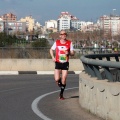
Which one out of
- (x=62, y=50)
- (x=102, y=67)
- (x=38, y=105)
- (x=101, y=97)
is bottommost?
(x=38, y=105)

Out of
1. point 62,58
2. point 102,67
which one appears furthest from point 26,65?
point 102,67

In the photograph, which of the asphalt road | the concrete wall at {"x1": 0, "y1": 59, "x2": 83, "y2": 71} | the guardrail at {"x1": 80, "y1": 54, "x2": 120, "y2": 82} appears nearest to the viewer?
the guardrail at {"x1": 80, "y1": 54, "x2": 120, "y2": 82}

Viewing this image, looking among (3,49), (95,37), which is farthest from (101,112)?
(95,37)

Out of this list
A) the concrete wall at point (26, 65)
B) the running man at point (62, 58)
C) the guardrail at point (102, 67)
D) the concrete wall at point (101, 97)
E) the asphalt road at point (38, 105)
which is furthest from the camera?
the concrete wall at point (26, 65)

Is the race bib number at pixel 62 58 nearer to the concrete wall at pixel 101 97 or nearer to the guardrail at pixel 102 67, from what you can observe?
the guardrail at pixel 102 67

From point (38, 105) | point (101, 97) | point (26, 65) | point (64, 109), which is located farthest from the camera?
point (26, 65)

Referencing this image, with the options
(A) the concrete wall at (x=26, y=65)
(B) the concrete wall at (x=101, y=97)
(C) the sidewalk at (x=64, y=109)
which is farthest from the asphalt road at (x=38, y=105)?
(A) the concrete wall at (x=26, y=65)

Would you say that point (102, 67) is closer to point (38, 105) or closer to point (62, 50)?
point (38, 105)

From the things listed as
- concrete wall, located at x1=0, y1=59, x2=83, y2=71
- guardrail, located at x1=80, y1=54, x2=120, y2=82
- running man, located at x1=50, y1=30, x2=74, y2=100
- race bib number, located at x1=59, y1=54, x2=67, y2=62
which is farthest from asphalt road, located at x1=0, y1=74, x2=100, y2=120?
concrete wall, located at x1=0, y1=59, x2=83, y2=71

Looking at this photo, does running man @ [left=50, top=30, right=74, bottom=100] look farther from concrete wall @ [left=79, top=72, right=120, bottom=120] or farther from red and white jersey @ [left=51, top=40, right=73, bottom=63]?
concrete wall @ [left=79, top=72, right=120, bottom=120]

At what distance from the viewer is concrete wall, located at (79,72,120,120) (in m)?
8.49

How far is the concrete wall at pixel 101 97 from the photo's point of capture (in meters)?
8.49

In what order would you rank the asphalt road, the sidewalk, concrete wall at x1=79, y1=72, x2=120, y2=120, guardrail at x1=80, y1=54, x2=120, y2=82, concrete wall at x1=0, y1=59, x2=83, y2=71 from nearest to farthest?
concrete wall at x1=79, y1=72, x2=120, y2=120
guardrail at x1=80, y1=54, x2=120, y2=82
the sidewalk
the asphalt road
concrete wall at x1=0, y1=59, x2=83, y2=71

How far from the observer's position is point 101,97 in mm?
9312
